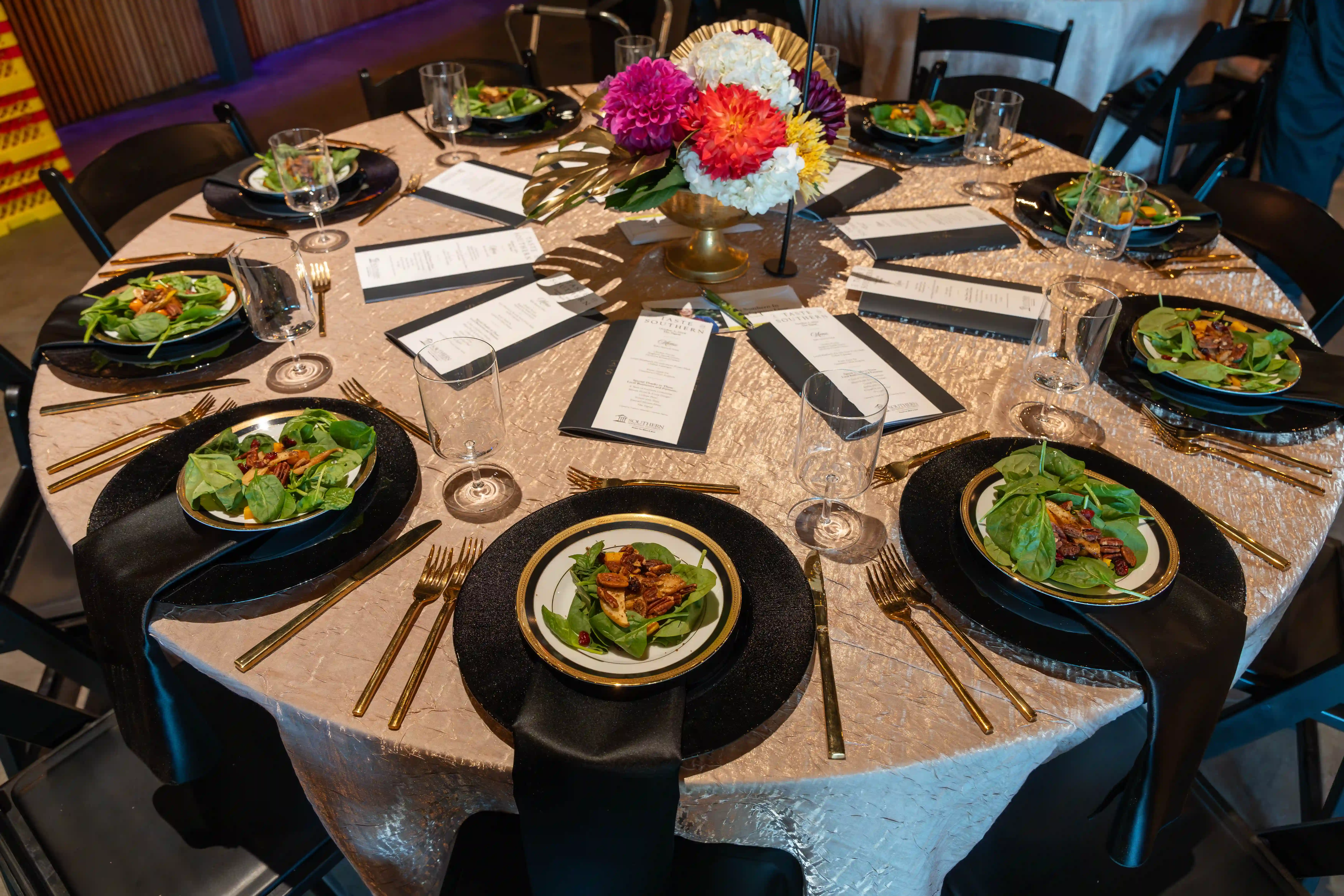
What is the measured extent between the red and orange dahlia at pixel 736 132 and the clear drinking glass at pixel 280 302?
0.66 m

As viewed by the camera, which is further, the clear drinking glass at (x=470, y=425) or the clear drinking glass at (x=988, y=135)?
the clear drinking glass at (x=988, y=135)

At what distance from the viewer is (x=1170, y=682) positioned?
0.83m

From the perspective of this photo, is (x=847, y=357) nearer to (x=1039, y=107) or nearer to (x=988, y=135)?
(x=988, y=135)

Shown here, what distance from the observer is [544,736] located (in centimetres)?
76

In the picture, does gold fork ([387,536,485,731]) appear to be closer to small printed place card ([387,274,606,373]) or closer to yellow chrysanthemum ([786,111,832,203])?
small printed place card ([387,274,606,373])

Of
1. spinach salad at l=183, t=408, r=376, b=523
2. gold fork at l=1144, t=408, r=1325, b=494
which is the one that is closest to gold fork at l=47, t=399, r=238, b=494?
spinach salad at l=183, t=408, r=376, b=523

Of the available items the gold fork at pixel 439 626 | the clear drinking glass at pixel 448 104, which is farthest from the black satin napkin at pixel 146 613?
the clear drinking glass at pixel 448 104

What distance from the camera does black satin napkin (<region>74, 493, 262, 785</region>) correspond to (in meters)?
0.92

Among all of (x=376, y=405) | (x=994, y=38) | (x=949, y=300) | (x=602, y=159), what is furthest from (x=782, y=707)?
(x=994, y=38)

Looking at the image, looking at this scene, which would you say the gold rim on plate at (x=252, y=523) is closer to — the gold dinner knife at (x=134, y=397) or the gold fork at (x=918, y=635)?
the gold dinner knife at (x=134, y=397)

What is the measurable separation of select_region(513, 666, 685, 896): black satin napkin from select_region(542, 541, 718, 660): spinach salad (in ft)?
0.17

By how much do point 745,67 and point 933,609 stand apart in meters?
0.89

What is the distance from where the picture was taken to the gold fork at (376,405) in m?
1.19

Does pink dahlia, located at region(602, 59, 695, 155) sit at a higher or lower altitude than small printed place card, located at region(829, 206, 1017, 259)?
higher
